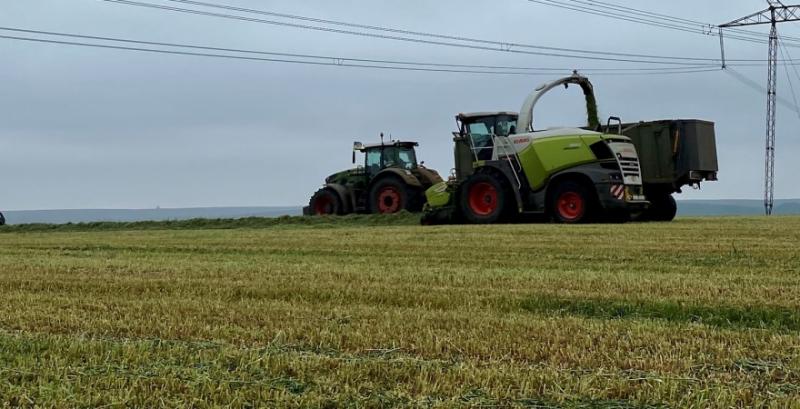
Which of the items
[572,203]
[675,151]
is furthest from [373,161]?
[675,151]

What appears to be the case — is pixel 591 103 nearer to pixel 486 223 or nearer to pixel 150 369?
pixel 486 223

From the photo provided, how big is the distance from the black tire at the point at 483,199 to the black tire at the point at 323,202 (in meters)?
5.53

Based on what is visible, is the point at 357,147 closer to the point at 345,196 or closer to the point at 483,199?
the point at 345,196

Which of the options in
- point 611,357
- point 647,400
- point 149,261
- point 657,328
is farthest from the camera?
point 149,261

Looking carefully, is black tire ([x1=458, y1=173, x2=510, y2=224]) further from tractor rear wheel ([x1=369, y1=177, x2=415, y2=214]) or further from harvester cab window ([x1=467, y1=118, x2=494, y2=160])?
tractor rear wheel ([x1=369, y1=177, x2=415, y2=214])

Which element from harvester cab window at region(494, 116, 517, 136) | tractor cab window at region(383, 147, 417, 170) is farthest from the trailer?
tractor cab window at region(383, 147, 417, 170)

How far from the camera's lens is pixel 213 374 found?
372 centimetres

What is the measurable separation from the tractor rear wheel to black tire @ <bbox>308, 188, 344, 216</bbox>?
129cm

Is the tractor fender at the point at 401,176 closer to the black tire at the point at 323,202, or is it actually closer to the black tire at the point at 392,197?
the black tire at the point at 392,197

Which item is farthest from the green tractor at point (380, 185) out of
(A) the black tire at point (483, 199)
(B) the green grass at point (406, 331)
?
(B) the green grass at point (406, 331)

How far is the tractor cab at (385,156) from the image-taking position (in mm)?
23969

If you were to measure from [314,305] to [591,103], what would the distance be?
1445cm

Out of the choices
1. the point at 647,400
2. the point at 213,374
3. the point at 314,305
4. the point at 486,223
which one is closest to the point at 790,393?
the point at 647,400

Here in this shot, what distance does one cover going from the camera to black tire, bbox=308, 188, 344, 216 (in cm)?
2391
